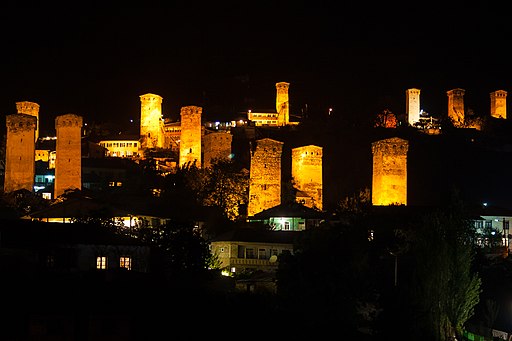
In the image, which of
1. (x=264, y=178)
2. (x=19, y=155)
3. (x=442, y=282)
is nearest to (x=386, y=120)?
(x=264, y=178)

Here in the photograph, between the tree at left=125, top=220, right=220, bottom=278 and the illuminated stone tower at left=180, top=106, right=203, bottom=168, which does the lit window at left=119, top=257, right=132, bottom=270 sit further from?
the illuminated stone tower at left=180, top=106, right=203, bottom=168

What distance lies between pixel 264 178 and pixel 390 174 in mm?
9757

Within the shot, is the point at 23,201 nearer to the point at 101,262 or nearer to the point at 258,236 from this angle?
the point at 258,236

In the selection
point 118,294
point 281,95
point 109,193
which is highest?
point 281,95

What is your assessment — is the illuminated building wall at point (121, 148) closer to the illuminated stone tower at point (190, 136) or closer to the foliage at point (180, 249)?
the illuminated stone tower at point (190, 136)

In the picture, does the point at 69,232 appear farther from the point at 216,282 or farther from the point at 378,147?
the point at 378,147

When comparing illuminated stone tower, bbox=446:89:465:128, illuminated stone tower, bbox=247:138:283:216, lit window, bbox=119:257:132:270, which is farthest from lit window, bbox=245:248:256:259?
illuminated stone tower, bbox=446:89:465:128

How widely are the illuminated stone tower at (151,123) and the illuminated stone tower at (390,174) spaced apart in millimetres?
25599

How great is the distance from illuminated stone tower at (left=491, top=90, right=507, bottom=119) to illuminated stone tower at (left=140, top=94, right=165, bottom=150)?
4245 cm

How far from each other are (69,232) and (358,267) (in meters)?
11.6

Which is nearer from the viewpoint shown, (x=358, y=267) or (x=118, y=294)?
(x=118, y=294)

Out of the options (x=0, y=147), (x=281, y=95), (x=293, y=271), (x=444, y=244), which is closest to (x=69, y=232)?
(x=293, y=271)

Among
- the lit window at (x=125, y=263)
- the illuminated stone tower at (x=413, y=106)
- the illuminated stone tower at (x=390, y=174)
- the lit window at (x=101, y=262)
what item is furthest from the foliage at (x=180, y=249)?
the illuminated stone tower at (x=413, y=106)

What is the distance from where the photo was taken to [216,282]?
40.8 meters
